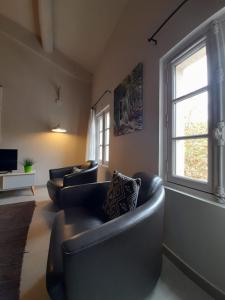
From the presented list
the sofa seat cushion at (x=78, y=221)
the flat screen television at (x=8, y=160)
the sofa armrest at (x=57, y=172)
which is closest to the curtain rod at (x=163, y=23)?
the sofa seat cushion at (x=78, y=221)

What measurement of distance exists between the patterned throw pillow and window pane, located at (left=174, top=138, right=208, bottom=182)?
0.48 meters

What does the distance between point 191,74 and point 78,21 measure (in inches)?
109

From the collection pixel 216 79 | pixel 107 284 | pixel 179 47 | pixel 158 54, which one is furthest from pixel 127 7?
pixel 107 284

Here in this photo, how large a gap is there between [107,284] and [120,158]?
2.05 metres

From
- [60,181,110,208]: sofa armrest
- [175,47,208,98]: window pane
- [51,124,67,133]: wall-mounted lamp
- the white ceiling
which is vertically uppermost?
the white ceiling

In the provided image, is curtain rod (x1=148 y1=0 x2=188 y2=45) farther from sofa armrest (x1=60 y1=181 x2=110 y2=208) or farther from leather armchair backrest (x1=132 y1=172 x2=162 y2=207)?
sofa armrest (x1=60 y1=181 x2=110 y2=208)

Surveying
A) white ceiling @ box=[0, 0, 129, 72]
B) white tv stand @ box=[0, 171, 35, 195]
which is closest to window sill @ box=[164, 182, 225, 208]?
white ceiling @ box=[0, 0, 129, 72]

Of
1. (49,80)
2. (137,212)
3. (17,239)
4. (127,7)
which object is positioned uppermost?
(127,7)

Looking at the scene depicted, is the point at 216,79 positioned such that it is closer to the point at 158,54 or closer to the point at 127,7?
the point at 158,54

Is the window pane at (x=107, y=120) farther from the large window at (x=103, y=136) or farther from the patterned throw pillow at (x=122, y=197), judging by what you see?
the patterned throw pillow at (x=122, y=197)

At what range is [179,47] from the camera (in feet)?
5.13

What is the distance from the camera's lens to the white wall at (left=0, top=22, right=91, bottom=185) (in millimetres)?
4184

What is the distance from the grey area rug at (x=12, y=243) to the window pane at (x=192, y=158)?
1585mm

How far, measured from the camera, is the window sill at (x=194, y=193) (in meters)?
1.22
